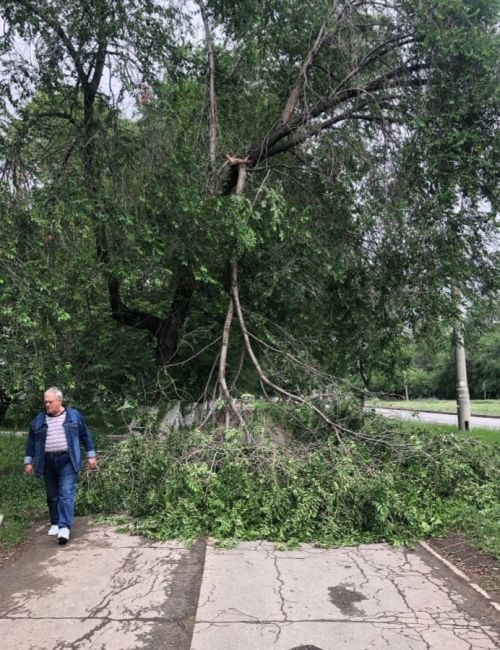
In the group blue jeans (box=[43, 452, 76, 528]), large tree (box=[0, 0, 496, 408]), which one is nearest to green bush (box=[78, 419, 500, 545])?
blue jeans (box=[43, 452, 76, 528])

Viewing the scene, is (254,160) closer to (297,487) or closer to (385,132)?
(385,132)

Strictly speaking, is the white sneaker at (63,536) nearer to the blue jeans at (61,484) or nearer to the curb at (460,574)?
the blue jeans at (61,484)

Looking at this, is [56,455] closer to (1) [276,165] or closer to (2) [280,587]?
(2) [280,587]

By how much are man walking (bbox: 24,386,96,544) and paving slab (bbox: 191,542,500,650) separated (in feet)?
5.50

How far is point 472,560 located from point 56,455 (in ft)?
14.2

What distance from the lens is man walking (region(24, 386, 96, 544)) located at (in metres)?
6.19

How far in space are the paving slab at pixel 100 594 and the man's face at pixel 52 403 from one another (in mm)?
1373

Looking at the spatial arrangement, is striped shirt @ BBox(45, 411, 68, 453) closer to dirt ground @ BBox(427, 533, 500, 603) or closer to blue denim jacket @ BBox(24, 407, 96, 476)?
blue denim jacket @ BBox(24, 407, 96, 476)

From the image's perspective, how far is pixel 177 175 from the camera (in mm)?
8781

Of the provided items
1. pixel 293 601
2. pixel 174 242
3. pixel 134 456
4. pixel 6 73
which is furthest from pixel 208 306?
pixel 293 601

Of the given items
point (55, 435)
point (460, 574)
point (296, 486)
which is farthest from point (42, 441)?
point (460, 574)

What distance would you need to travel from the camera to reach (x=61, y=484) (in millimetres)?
6227

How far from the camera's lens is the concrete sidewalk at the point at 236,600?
3.89 m

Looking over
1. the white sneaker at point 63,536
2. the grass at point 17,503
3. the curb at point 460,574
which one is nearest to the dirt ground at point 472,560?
the curb at point 460,574
